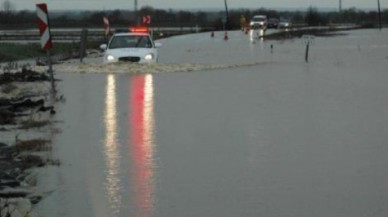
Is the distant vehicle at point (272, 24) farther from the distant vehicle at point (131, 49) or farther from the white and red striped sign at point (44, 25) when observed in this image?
the white and red striped sign at point (44, 25)

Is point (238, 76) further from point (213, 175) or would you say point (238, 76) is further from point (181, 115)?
point (213, 175)

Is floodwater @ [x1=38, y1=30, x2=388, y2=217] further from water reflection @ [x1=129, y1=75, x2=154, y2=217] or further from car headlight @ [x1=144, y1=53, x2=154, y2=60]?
car headlight @ [x1=144, y1=53, x2=154, y2=60]

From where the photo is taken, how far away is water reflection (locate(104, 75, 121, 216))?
7627 mm

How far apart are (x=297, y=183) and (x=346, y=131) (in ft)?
12.2

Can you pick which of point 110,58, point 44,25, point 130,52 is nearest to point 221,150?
point 44,25

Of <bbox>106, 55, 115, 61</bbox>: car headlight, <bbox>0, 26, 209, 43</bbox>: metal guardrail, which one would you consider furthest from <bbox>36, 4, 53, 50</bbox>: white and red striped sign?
<bbox>0, 26, 209, 43</bbox>: metal guardrail

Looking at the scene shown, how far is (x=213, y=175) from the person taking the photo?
28.3ft

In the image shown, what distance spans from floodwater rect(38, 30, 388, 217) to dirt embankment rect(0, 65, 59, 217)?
0.23m

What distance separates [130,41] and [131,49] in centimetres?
85

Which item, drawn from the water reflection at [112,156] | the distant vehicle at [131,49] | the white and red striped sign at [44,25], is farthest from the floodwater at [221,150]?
the distant vehicle at [131,49]

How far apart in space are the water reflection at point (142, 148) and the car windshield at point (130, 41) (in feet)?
25.5

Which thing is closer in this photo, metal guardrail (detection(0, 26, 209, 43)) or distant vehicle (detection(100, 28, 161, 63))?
distant vehicle (detection(100, 28, 161, 63))

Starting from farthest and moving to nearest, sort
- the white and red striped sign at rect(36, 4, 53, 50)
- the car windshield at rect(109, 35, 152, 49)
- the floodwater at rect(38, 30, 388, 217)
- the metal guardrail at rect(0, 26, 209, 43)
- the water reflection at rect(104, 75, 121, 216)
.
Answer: the metal guardrail at rect(0, 26, 209, 43) → the car windshield at rect(109, 35, 152, 49) → the white and red striped sign at rect(36, 4, 53, 50) → the water reflection at rect(104, 75, 121, 216) → the floodwater at rect(38, 30, 388, 217)

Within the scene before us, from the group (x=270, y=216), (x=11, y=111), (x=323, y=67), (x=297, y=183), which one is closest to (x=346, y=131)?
(x=297, y=183)
